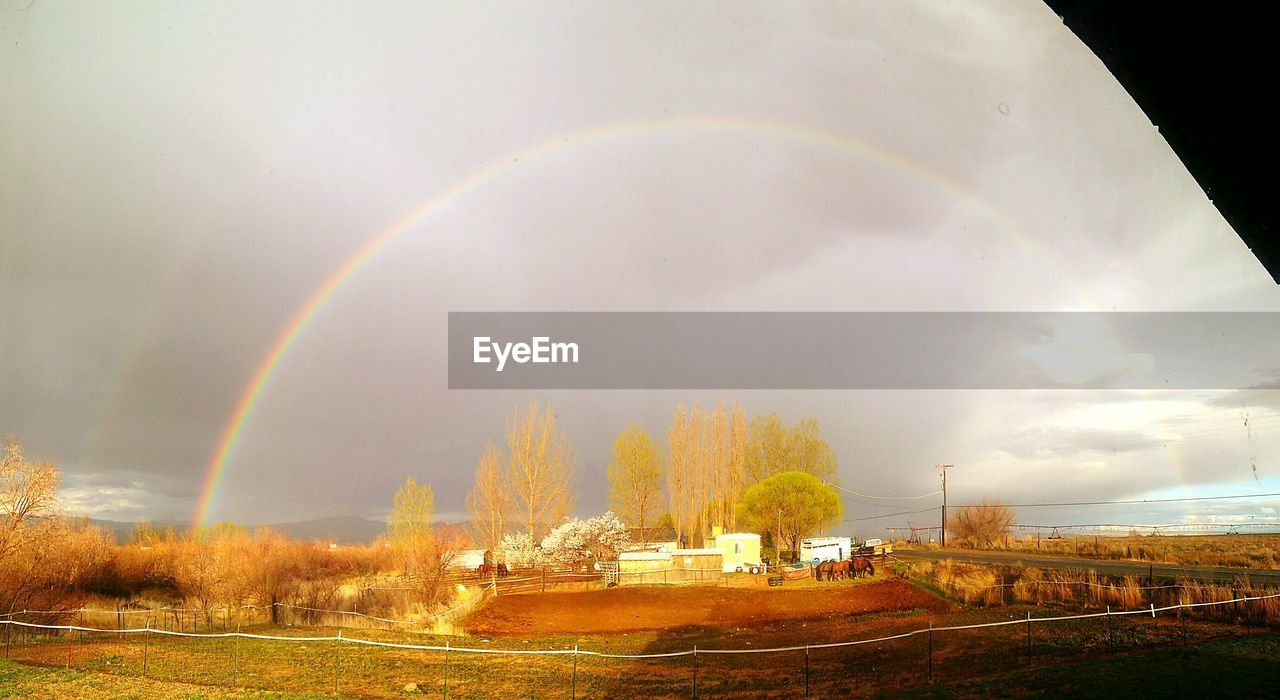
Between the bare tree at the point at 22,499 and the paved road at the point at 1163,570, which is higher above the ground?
the bare tree at the point at 22,499

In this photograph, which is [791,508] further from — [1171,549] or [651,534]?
[1171,549]

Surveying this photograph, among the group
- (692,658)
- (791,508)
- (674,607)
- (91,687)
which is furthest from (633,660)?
(791,508)

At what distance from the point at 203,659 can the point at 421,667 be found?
655 cm

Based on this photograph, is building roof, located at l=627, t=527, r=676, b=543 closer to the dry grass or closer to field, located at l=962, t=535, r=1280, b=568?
field, located at l=962, t=535, r=1280, b=568

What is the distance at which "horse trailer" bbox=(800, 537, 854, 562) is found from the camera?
50.9m

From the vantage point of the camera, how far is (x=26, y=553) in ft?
91.0

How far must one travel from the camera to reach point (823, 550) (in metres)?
51.2

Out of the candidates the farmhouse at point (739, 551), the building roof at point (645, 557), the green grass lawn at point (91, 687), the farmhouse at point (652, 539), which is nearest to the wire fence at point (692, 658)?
the green grass lawn at point (91, 687)

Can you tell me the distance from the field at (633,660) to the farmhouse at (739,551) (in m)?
18.5

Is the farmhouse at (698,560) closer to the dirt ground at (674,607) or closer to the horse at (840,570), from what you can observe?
the horse at (840,570)

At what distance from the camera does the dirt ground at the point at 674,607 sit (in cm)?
2873

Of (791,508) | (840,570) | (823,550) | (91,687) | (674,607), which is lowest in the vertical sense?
(823,550)

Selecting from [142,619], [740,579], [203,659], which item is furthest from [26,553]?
[740,579]

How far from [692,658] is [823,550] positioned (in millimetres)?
33492
